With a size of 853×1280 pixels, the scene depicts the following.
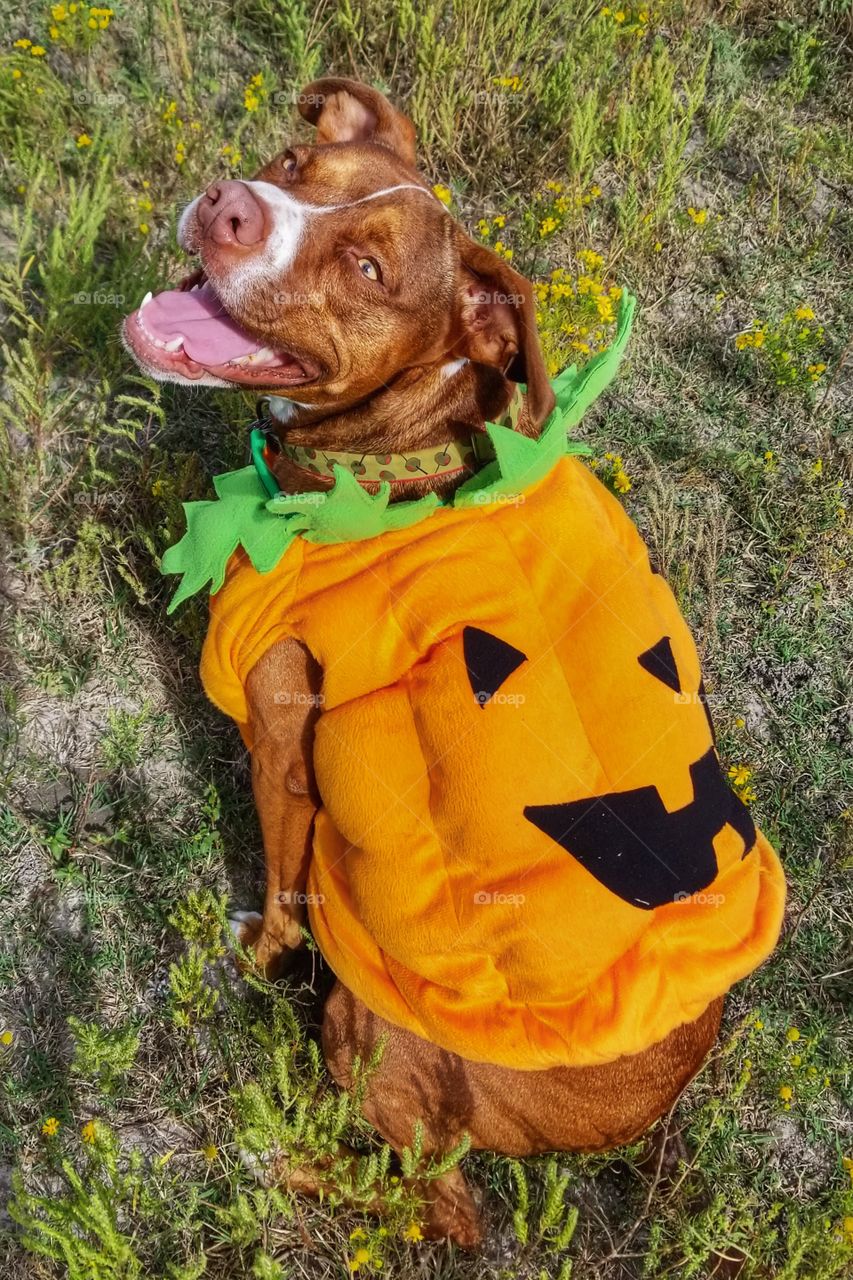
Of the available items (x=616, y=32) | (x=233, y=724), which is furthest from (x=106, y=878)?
(x=616, y=32)

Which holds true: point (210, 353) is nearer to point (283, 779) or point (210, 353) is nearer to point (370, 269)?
point (370, 269)

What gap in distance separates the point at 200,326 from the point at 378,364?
568 mm

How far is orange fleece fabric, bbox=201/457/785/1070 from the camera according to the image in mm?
2178

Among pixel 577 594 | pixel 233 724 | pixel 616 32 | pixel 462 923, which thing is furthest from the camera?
pixel 616 32

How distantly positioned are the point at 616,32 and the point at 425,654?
435cm

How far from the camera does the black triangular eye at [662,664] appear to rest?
2334 mm

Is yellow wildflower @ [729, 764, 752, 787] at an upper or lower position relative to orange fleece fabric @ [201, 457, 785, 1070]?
lower

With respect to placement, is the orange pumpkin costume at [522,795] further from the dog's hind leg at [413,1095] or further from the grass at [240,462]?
the grass at [240,462]

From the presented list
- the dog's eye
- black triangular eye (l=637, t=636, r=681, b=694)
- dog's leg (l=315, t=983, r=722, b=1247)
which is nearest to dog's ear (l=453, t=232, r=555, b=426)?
the dog's eye

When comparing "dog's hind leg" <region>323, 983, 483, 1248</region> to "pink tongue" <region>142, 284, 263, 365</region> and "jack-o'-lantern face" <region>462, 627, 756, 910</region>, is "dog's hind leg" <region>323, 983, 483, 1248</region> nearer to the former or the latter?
"jack-o'-lantern face" <region>462, 627, 756, 910</region>

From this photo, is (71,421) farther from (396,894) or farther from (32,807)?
(396,894)

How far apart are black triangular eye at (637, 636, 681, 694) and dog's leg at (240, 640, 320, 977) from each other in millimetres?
962

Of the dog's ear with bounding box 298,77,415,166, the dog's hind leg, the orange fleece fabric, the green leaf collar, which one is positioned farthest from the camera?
the dog's ear with bounding box 298,77,415,166

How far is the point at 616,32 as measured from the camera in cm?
479
